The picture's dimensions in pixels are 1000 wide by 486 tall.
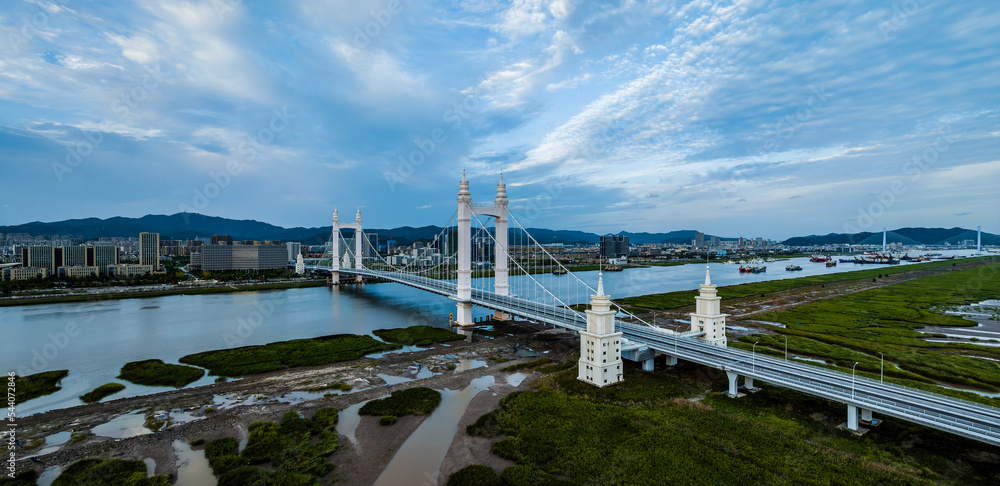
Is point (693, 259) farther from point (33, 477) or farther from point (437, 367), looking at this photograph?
point (33, 477)

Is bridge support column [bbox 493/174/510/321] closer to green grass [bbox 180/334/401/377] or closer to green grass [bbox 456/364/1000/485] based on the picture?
green grass [bbox 180/334/401/377]

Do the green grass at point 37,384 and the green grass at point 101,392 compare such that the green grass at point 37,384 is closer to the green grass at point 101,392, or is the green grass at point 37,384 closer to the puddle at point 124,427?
the green grass at point 101,392

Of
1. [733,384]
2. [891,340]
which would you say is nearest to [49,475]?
[733,384]

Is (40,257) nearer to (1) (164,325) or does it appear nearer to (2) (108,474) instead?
(1) (164,325)

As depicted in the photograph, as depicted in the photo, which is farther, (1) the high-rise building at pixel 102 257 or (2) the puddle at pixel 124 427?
(1) the high-rise building at pixel 102 257

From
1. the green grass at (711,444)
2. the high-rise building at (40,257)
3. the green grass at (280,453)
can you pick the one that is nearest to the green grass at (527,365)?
the green grass at (711,444)

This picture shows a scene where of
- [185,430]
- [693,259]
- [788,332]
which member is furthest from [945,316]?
[693,259]
